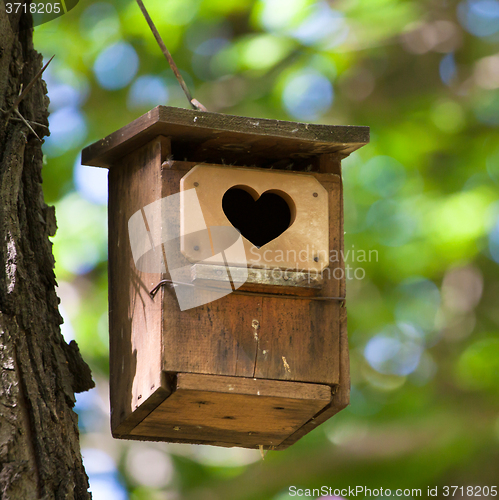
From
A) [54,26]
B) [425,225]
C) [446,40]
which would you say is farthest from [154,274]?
[446,40]

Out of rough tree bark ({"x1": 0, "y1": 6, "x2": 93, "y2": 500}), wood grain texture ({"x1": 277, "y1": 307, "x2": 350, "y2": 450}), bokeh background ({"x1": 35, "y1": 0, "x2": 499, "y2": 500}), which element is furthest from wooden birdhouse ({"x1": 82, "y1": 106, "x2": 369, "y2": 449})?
bokeh background ({"x1": 35, "y1": 0, "x2": 499, "y2": 500})

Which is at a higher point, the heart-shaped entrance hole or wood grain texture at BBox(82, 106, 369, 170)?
wood grain texture at BBox(82, 106, 369, 170)

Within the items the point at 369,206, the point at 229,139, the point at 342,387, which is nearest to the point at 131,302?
the point at 229,139

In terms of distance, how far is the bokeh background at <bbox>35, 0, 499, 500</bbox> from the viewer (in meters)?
5.58

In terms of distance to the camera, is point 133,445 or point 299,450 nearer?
point 299,450

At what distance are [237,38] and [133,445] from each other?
3039mm

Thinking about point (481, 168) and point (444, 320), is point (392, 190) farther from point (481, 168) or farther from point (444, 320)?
point (444, 320)

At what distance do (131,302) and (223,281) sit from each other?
1.21ft

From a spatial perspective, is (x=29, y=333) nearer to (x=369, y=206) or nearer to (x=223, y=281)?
(x=223, y=281)

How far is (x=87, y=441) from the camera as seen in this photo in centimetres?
600

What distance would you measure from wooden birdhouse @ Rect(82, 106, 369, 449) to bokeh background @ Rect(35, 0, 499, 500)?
112 inches

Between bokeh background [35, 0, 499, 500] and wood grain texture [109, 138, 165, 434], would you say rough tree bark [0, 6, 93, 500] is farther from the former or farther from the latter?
bokeh background [35, 0, 499, 500]

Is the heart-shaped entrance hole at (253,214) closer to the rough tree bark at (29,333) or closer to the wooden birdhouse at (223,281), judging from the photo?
the wooden birdhouse at (223,281)

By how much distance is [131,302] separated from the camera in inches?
104
